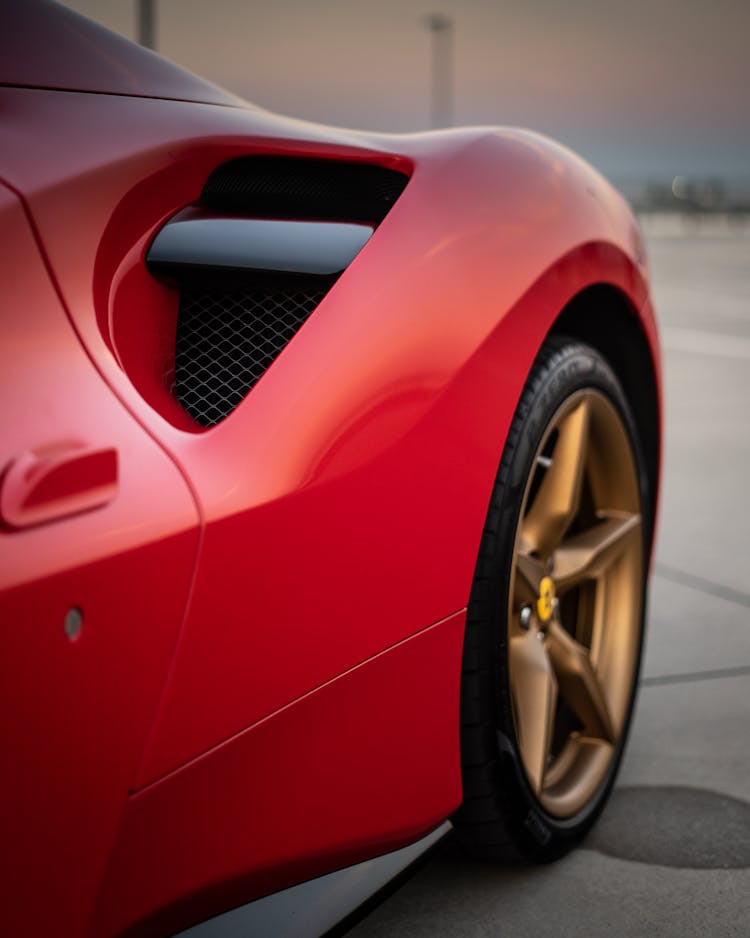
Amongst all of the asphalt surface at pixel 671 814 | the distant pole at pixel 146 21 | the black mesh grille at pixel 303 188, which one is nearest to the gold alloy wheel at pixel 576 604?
the asphalt surface at pixel 671 814

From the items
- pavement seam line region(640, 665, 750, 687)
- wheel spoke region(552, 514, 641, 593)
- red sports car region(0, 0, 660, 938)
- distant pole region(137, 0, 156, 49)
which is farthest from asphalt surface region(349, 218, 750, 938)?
distant pole region(137, 0, 156, 49)

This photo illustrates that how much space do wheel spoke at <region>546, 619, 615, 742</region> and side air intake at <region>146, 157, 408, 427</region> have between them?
2.78 feet

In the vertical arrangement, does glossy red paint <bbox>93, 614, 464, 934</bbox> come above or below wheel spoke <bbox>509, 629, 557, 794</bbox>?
above

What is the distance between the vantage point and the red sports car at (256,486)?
101 cm

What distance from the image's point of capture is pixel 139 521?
104 centimetres

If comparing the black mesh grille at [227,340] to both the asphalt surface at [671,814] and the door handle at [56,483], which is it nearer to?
the door handle at [56,483]

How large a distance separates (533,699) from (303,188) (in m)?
0.89

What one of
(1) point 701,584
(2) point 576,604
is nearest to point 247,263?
(2) point 576,604

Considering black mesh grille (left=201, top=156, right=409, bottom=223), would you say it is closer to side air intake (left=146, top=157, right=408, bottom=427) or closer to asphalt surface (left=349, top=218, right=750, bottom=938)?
side air intake (left=146, top=157, right=408, bottom=427)

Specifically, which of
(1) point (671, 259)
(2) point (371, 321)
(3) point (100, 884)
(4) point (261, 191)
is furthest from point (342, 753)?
(1) point (671, 259)

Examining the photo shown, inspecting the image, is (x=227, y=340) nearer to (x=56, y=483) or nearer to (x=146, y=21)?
(x=56, y=483)

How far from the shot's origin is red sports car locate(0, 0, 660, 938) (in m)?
1.01

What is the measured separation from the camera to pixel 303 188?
4.83ft

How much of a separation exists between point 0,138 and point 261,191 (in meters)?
0.39
